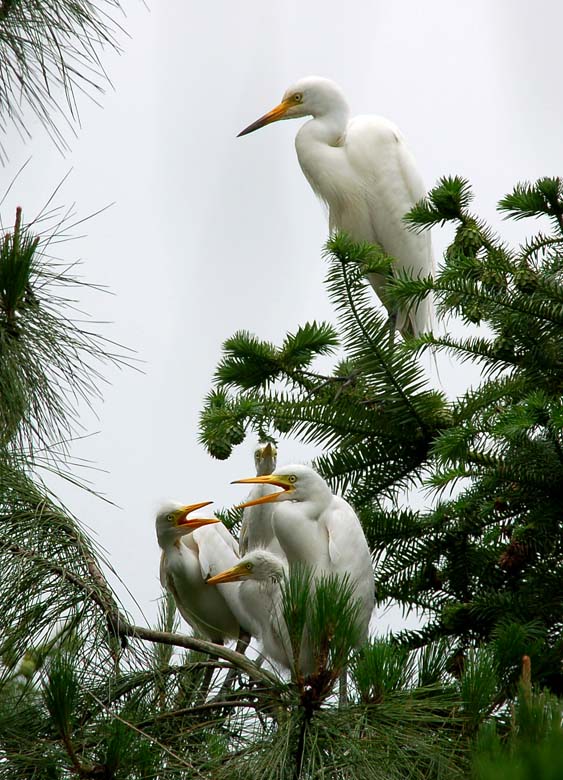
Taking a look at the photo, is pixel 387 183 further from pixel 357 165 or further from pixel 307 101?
pixel 307 101

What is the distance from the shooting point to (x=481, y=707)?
1774mm

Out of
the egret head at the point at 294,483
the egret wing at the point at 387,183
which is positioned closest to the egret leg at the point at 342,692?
the egret head at the point at 294,483

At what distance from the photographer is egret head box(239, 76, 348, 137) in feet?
13.9

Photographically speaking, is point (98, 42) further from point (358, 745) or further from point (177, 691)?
point (358, 745)

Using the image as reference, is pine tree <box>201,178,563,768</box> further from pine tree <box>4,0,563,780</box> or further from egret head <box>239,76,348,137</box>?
egret head <box>239,76,348,137</box>

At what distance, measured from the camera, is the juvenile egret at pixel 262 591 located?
96.3 inches

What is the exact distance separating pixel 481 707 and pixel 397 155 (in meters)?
2.91

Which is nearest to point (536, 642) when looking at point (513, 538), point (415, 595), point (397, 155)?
point (513, 538)

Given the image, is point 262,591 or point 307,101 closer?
point 262,591

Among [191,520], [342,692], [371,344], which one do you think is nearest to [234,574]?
[191,520]

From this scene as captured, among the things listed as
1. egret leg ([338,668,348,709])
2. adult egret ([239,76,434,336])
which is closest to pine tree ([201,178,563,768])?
egret leg ([338,668,348,709])

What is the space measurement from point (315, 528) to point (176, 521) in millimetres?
390

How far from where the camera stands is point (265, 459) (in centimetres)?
290

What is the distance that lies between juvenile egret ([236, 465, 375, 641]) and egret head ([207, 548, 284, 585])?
127 millimetres
